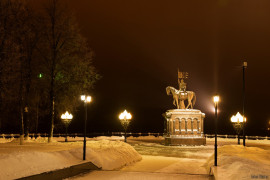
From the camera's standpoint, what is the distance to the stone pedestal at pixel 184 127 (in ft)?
115

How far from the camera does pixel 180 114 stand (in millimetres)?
35344

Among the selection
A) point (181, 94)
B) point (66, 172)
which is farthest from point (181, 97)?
point (66, 172)

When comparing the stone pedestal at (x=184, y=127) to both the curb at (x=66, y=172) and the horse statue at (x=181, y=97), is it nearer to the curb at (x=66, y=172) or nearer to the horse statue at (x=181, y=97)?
the horse statue at (x=181, y=97)

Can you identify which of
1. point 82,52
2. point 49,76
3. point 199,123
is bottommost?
point 199,123

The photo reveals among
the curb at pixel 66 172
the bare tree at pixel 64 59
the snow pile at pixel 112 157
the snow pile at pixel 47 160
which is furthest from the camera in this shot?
the bare tree at pixel 64 59

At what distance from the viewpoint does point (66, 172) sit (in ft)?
42.8

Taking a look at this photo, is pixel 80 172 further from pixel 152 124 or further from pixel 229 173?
pixel 152 124

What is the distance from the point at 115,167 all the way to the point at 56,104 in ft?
44.7

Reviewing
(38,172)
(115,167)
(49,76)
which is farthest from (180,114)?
(38,172)

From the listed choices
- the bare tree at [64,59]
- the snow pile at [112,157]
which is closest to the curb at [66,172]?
the snow pile at [112,157]

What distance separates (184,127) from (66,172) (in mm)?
23490

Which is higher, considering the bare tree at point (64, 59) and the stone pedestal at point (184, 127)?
the bare tree at point (64, 59)

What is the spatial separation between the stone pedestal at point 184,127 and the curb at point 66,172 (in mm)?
19959

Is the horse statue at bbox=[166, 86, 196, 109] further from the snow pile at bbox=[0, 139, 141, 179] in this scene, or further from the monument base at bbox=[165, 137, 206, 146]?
the snow pile at bbox=[0, 139, 141, 179]
